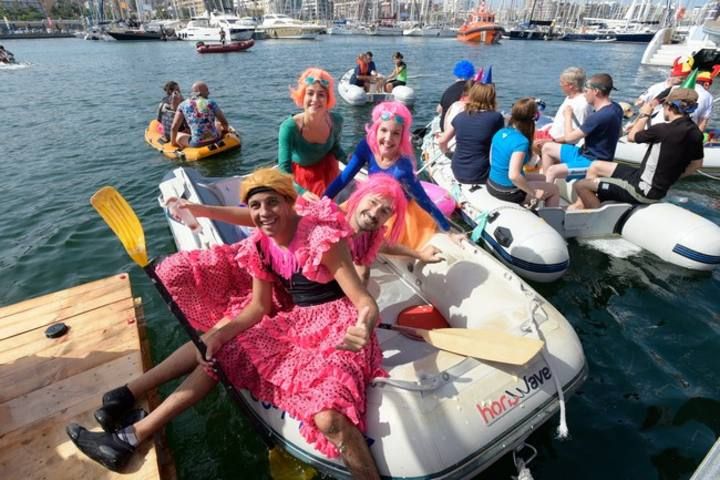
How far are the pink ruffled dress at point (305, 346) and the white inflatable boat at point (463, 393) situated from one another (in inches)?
6.7

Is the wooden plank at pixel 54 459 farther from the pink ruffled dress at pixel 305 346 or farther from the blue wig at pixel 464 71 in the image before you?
the blue wig at pixel 464 71

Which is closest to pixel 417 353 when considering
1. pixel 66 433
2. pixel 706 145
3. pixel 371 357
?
pixel 371 357

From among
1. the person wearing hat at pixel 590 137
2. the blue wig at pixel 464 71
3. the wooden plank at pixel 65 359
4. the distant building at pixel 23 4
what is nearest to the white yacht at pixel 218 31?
the blue wig at pixel 464 71

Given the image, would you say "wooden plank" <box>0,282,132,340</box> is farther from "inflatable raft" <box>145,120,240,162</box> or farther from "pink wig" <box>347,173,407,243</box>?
"inflatable raft" <box>145,120,240,162</box>

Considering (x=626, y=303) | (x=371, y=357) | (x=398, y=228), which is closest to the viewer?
(x=371, y=357)

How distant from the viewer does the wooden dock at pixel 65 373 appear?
7.34 feet

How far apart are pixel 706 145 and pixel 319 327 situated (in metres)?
9.20

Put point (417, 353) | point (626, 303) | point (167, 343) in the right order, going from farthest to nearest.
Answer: point (626, 303) < point (167, 343) < point (417, 353)

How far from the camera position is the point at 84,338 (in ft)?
10.1

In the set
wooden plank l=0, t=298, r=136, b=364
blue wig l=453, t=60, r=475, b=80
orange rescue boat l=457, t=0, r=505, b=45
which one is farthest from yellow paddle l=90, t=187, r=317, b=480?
orange rescue boat l=457, t=0, r=505, b=45

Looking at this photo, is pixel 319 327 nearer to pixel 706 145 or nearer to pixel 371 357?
pixel 371 357

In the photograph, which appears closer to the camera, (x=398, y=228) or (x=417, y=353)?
Result: (x=417, y=353)

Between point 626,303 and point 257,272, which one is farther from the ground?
point 257,272

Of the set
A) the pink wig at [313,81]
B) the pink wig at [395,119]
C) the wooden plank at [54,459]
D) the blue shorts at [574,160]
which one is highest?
the pink wig at [313,81]
